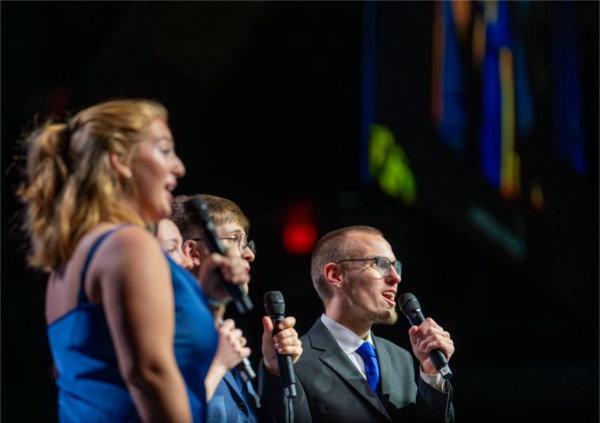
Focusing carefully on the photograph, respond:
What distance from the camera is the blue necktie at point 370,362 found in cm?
291

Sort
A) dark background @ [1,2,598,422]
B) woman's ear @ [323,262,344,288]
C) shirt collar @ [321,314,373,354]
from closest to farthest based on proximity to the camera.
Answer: shirt collar @ [321,314,373,354]
woman's ear @ [323,262,344,288]
dark background @ [1,2,598,422]

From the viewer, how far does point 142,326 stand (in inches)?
57.4

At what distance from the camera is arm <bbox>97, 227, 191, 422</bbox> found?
57.4 inches

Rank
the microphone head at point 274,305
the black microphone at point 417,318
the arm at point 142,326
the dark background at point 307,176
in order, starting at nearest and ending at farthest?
the arm at point 142,326, the microphone head at point 274,305, the black microphone at point 417,318, the dark background at point 307,176

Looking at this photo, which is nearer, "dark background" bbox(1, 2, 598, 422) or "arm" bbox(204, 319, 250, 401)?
"arm" bbox(204, 319, 250, 401)

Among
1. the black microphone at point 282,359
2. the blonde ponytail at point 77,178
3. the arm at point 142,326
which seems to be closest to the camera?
the arm at point 142,326

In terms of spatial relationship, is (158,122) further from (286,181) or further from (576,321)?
(286,181)

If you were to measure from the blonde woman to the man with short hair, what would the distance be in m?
0.49

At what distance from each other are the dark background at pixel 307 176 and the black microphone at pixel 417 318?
160 centimetres

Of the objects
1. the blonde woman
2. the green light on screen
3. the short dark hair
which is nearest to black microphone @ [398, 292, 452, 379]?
the short dark hair

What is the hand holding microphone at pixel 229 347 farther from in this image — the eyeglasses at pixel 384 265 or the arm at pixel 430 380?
the eyeglasses at pixel 384 265

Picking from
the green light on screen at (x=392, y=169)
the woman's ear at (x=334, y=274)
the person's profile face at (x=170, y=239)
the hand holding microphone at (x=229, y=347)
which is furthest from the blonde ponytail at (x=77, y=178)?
the green light on screen at (x=392, y=169)

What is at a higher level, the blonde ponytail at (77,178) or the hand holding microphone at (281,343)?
the blonde ponytail at (77,178)

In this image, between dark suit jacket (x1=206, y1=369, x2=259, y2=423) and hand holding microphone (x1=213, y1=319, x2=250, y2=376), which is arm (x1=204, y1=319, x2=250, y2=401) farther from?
dark suit jacket (x1=206, y1=369, x2=259, y2=423)
